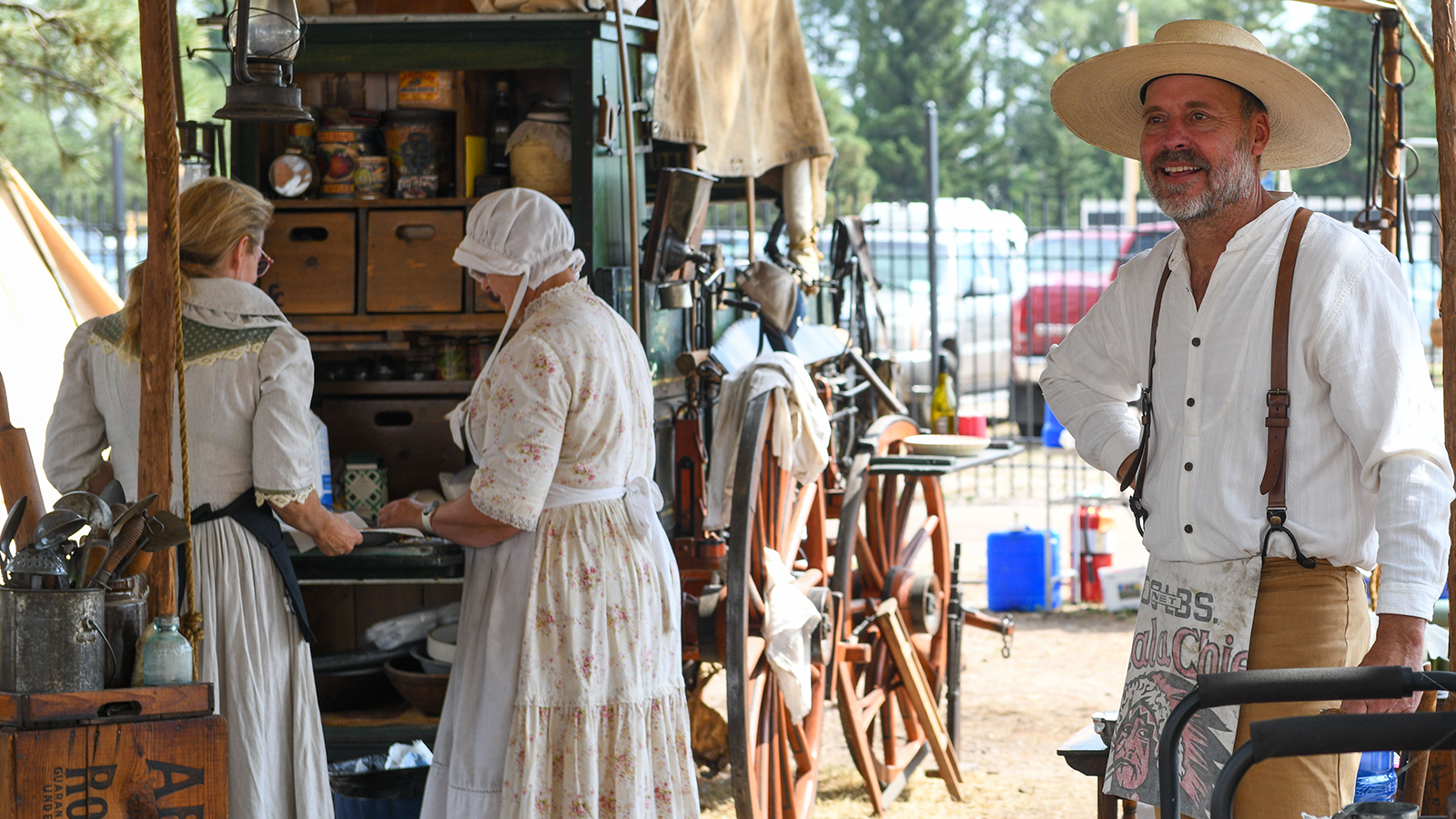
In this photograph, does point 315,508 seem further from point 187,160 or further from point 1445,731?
point 1445,731

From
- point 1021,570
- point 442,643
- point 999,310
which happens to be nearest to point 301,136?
point 442,643

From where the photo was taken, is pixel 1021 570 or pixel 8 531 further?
pixel 1021 570

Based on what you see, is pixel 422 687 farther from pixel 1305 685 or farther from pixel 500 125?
pixel 1305 685

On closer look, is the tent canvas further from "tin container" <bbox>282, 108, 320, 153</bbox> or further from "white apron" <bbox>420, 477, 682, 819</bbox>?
"white apron" <bbox>420, 477, 682, 819</bbox>

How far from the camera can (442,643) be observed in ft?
13.0

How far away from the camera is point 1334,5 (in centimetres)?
399

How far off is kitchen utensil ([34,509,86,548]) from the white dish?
174cm

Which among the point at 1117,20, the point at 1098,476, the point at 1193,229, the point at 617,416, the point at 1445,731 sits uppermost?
the point at 1117,20

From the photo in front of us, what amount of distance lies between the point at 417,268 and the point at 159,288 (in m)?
1.73

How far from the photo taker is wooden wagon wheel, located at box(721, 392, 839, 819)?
3908 millimetres

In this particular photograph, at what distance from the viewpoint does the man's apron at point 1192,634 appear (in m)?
2.26

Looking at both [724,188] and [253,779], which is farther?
[724,188]

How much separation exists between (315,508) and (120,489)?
519mm

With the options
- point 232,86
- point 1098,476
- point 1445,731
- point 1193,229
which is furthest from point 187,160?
point 1098,476
